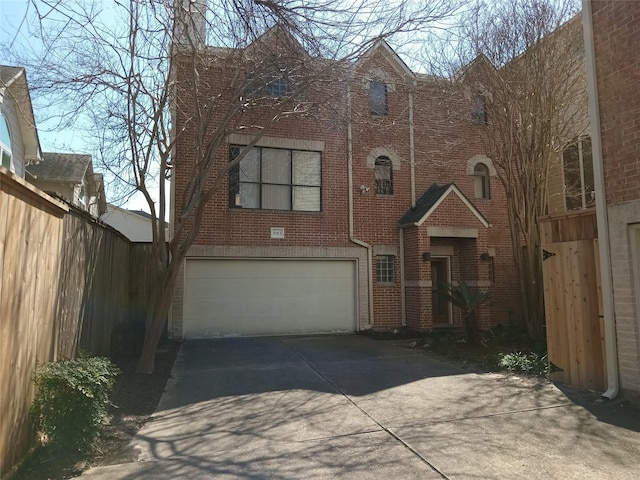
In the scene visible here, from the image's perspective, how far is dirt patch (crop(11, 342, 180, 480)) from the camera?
421cm

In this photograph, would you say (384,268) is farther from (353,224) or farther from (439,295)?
(439,295)

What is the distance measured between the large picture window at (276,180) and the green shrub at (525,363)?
7.10m

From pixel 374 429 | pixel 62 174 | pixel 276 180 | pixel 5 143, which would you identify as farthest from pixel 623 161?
pixel 62 174

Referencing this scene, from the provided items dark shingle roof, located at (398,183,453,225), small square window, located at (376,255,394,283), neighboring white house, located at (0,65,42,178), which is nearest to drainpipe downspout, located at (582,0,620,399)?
dark shingle roof, located at (398,183,453,225)

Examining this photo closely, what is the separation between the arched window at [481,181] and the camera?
50.4 feet

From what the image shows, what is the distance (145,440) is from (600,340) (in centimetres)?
625

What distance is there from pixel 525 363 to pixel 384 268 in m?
6.46

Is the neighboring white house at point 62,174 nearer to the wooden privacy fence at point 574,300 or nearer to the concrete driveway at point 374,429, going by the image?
the concrete driveway at point 374,429

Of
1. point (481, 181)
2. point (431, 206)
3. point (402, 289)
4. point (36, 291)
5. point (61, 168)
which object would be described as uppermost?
point (61, 168)

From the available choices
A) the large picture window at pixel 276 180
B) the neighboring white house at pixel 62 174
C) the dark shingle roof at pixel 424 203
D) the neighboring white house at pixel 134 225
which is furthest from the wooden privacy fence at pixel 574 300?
the neighboring white house at pixel 134 225

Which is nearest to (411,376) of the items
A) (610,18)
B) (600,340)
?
(600,340)

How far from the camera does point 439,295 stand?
14.5m

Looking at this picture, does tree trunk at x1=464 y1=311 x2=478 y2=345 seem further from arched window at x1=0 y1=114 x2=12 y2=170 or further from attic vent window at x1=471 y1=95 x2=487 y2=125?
arched window at x1=0 y1=114 x2=12 y2=170

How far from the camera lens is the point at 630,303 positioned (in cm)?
615
